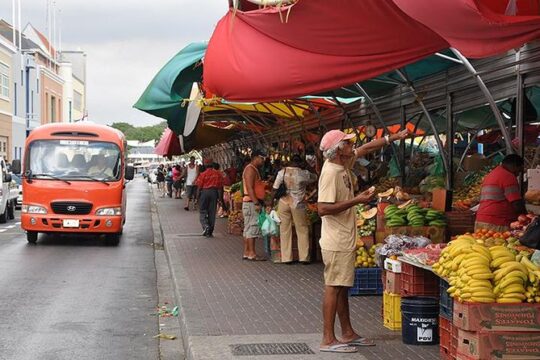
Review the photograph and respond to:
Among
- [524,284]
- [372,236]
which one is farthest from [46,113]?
[524,284]

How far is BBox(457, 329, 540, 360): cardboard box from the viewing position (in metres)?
5.96

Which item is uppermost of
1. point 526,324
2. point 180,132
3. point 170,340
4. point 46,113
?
point 46,113

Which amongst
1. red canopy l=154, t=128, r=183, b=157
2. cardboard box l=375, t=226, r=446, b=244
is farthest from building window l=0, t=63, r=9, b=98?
cardboard box l=375, t=226, r=446, b=244

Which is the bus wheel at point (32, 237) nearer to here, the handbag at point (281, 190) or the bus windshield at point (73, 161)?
the bus windshield at point (73, 161)

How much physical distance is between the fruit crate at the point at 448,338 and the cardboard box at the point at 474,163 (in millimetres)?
8528

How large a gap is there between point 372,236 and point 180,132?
878 cm

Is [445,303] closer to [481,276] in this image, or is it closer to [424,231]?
[481,276]

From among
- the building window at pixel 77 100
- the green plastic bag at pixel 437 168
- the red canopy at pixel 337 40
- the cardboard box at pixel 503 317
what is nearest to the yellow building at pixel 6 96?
the green plastic bag at pixel 437 168

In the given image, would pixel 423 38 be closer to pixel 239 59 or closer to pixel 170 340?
pixel 239 59

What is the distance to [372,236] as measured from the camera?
1061cm

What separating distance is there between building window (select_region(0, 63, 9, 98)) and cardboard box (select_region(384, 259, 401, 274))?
149 feet

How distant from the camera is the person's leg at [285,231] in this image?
13.5 meters

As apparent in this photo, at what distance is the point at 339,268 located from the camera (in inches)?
281

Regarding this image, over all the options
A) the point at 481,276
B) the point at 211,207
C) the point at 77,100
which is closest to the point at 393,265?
the point at 481,276
